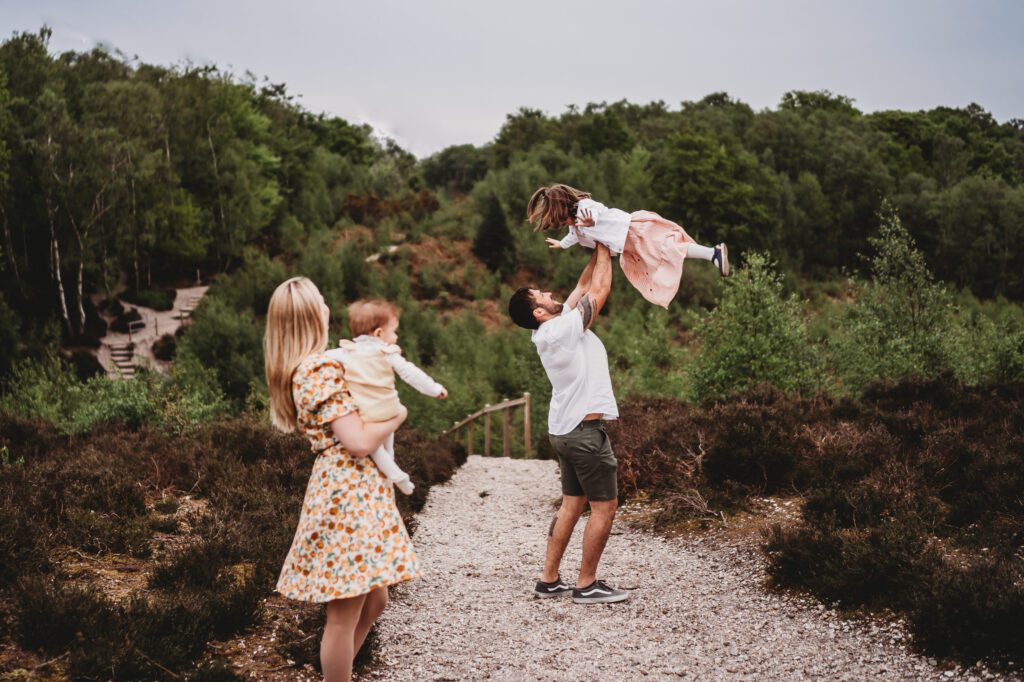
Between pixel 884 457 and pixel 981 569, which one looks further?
pixel 884 457

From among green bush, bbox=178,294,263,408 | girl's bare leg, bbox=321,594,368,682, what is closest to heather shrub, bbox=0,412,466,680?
girl's bare leg, bbox=321,594,368,682

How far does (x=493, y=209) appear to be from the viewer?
45500 mm

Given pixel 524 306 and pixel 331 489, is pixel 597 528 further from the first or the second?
pixel 331 489

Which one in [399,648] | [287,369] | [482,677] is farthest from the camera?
[399,648]

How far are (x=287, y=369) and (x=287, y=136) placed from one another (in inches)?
2318

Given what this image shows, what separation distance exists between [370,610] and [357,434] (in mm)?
916

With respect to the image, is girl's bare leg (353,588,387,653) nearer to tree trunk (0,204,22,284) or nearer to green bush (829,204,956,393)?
green bush (829,204,956,393)

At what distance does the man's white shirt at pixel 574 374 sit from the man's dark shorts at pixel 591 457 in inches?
2.6

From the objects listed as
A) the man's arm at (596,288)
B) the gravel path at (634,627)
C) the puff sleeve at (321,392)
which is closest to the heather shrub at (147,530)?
the gravel path at (634,627)

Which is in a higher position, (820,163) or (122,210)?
(820,163)

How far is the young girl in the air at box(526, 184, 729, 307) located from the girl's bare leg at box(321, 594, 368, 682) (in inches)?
Result: 102

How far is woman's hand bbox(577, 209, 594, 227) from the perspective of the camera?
5098 mm

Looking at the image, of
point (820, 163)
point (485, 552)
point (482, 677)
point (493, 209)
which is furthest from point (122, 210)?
Answer: point (820, 163)

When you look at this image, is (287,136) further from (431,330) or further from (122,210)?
(431,330)
